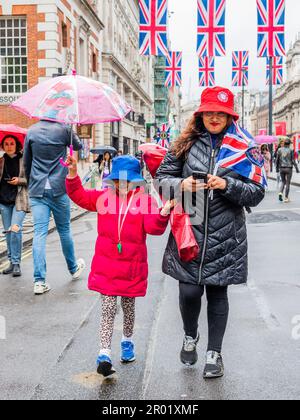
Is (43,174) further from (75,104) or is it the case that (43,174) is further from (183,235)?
(183,235)

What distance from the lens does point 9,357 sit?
451 cm

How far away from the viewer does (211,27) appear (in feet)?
70.3

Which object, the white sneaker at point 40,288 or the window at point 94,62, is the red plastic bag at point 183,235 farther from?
the window at point 94,62

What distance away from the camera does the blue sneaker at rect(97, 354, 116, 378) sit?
3.95m

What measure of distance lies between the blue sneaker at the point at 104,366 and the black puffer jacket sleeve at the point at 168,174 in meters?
1.17

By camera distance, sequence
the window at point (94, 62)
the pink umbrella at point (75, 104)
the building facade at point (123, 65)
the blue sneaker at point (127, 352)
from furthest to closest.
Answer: the building facade at point (123, 65) → the window at point (94, 62) → the pink umbrella at point (75, 104) → the blue sneaker at point (127, 352)

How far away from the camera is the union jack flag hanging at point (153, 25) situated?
2117 cm

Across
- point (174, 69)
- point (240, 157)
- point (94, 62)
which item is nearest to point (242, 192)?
point (240, 157)

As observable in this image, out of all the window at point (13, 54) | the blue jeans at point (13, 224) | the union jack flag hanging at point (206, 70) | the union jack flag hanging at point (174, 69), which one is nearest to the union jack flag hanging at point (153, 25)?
the window at point (13, 54)

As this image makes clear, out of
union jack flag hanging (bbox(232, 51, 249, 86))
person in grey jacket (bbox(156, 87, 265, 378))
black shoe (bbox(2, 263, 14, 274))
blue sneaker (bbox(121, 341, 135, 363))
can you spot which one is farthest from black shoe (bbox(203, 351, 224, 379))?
union jack flag hanging (bbox(232, 51, 249, 86))

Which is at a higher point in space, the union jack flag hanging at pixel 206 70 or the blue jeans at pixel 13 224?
the union jack flag hanging at pixel 206 70

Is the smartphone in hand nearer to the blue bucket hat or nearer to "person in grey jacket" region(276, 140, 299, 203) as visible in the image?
the blue bucket hat

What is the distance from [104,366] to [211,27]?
63.3 ft

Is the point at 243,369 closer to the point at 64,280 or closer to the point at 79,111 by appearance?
the point at 79,111
